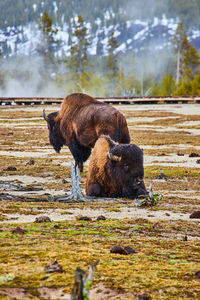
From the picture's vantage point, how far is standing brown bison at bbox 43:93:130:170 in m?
12.2

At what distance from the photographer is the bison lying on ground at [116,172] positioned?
8.73 meters

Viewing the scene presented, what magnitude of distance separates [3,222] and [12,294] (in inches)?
111

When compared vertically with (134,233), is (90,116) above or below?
above

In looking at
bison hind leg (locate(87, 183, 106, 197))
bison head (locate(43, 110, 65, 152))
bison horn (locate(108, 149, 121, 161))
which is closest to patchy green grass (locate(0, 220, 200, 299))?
bison horn (locate(108, 149, 121, 161))

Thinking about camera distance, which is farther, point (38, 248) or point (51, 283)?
point (38, 248)

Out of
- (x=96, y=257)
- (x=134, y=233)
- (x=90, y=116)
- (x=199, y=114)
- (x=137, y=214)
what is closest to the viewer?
(x=96, y=257)

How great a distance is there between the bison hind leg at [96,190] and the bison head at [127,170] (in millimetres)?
270

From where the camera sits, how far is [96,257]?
432 cm

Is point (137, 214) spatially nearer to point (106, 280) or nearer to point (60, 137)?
point (106, 280)

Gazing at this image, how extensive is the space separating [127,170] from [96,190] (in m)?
0.74

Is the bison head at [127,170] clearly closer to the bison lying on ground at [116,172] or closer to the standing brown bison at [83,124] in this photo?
the bison lying on ground at [116,172]

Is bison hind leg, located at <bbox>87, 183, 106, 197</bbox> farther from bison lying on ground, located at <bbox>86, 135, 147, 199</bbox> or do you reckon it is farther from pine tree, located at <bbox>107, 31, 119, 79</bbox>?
pine tree, located at <bbox>107, 31, 119, 79</bbox>

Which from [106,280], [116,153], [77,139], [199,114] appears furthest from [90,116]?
[199,114]

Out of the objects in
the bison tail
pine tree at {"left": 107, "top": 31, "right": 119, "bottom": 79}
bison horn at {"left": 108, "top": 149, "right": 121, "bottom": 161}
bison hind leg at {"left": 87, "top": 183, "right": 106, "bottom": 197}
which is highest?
pine tree at {"left": 107, "top": 31, "right": 119, "bottom": 79}
